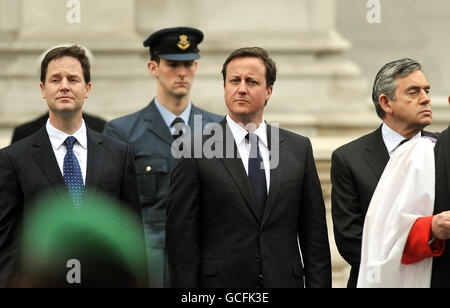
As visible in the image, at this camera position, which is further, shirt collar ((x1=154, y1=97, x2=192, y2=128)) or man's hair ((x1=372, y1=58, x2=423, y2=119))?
shirt collar ((x1=154, y1=97, x2=192, y2=128))

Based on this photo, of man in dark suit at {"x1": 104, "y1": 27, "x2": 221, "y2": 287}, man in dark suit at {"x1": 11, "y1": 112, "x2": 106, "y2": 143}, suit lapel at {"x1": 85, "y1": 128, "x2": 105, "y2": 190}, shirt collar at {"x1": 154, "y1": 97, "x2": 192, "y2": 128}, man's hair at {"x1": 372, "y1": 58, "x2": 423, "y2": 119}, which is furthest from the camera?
man in dark suit at {"x1": 11, "y1": 112, "x2": 106, "y2": 143}

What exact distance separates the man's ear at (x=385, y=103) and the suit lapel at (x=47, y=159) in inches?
62.5

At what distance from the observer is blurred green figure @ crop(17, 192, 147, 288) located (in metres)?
Result: 6.33

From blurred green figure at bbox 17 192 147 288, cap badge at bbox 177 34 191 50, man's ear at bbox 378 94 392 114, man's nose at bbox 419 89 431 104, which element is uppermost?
cap badge at bbox 177 34 191 50

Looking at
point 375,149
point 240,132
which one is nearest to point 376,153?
point 375,149

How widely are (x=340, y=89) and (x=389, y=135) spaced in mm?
3549

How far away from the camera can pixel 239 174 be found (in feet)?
21.2

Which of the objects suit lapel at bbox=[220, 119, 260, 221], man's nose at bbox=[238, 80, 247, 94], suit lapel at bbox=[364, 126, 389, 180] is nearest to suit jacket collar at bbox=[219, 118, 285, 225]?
suit lapel at bbox=[220, 119, 260, 221]

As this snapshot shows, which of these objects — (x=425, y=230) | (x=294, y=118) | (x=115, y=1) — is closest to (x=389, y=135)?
(x=425, y=230)

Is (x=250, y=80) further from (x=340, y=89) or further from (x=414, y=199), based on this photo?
(x=340, y=89)

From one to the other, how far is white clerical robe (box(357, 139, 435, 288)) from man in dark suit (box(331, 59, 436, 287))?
0.62 m

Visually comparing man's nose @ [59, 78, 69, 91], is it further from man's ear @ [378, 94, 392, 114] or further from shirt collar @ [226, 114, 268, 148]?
man's ear @ [378, 94, 392, 114]

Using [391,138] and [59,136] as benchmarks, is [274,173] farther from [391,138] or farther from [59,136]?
[59,136]

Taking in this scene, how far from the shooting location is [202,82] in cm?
1016
